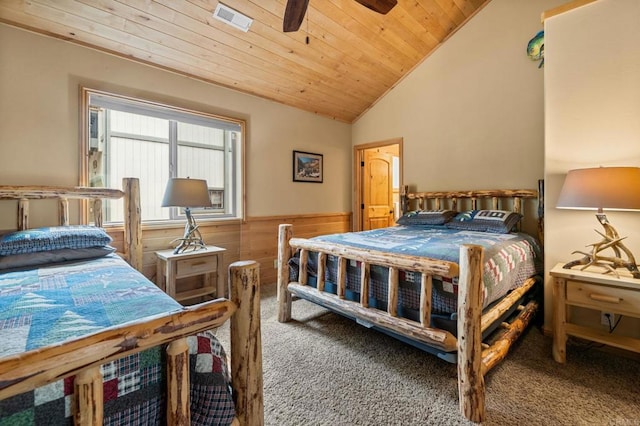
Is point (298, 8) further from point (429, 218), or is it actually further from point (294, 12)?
point (429, 218)

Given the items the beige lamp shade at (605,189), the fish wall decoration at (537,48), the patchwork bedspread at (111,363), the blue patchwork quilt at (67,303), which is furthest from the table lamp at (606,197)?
the blue patchwork quilt at (67,303)

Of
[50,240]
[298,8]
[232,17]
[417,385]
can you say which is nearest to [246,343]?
[417,385]

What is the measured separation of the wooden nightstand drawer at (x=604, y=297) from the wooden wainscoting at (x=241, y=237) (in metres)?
2.87

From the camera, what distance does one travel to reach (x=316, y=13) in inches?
108

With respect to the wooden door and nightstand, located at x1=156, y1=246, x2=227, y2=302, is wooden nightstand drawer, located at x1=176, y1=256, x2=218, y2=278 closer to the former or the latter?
nightstand, located at x1=156, y1=246, x2=227, y2=302

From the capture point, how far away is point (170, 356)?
0.76 metres

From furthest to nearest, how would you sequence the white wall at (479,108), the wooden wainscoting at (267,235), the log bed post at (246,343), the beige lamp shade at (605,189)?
the wooden wainscoting at (267,235)
the white wall at (479,108)
the beige lamp shade at (605,189)
the log bed post at (246,343)

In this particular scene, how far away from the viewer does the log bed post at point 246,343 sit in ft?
2.98

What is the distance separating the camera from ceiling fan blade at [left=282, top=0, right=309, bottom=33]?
1.78m

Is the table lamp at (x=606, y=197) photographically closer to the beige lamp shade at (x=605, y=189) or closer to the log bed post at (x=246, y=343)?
the beige lamp shade at (x=605, y=189)

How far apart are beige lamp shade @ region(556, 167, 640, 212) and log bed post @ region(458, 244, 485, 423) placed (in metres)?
0.89

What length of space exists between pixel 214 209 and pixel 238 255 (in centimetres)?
62

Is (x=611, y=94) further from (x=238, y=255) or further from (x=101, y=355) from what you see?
(x=238, y=255)

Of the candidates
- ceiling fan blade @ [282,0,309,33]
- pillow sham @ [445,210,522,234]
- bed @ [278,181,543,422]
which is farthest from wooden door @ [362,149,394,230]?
ceiling fan blade @ [282,0,309,33]
